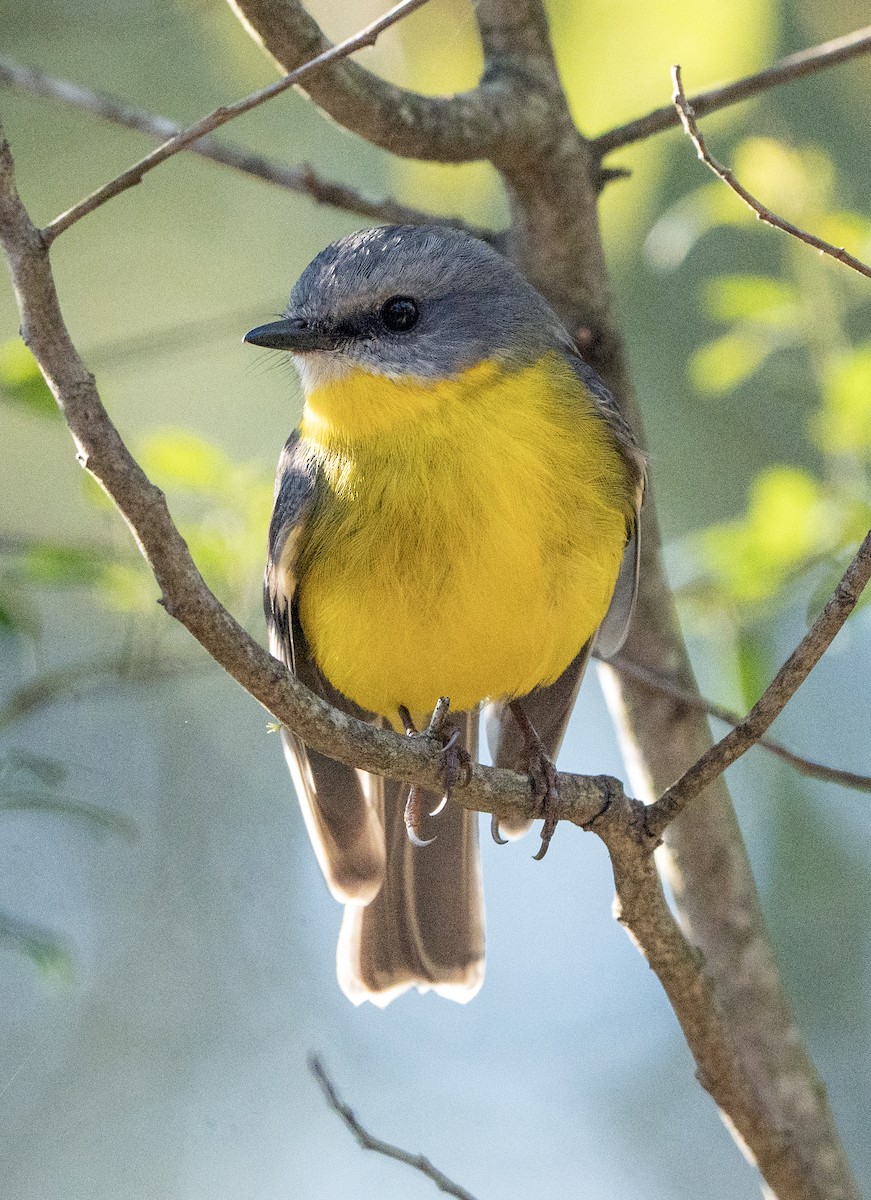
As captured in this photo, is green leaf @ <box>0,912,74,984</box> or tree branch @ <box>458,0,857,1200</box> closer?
green leaf @ <box>0,912,74,984</box>

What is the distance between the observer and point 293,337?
420 cm

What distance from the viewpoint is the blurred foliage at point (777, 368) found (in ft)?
13.3

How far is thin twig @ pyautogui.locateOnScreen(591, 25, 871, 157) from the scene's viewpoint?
4098 mm

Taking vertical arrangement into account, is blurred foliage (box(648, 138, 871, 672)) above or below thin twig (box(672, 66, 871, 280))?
above

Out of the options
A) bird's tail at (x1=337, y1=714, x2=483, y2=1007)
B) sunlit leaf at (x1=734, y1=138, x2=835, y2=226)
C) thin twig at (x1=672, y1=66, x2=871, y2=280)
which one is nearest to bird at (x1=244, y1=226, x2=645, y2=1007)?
bird's tail at (x1=337, y1=714, x2=483, y2=1007)

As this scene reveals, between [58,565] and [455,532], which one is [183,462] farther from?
[455,532]

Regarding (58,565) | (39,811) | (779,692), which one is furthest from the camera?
(58,565)

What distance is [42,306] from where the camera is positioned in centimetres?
238

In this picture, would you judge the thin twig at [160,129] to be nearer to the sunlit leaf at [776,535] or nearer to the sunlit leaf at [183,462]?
the sunlit leaf at [183,462]

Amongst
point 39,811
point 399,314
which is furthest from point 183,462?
point 39,811

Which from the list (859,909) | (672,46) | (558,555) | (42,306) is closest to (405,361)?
(558,555)

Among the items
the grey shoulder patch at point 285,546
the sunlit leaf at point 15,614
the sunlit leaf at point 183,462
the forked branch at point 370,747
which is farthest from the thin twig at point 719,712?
the sunlit leaf at point 15,614

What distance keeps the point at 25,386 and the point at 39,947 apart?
4.80 ft

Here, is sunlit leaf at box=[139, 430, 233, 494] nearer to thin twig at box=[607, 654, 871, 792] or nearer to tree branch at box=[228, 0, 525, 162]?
tree branch at box=[228, 0, 525, 162]
